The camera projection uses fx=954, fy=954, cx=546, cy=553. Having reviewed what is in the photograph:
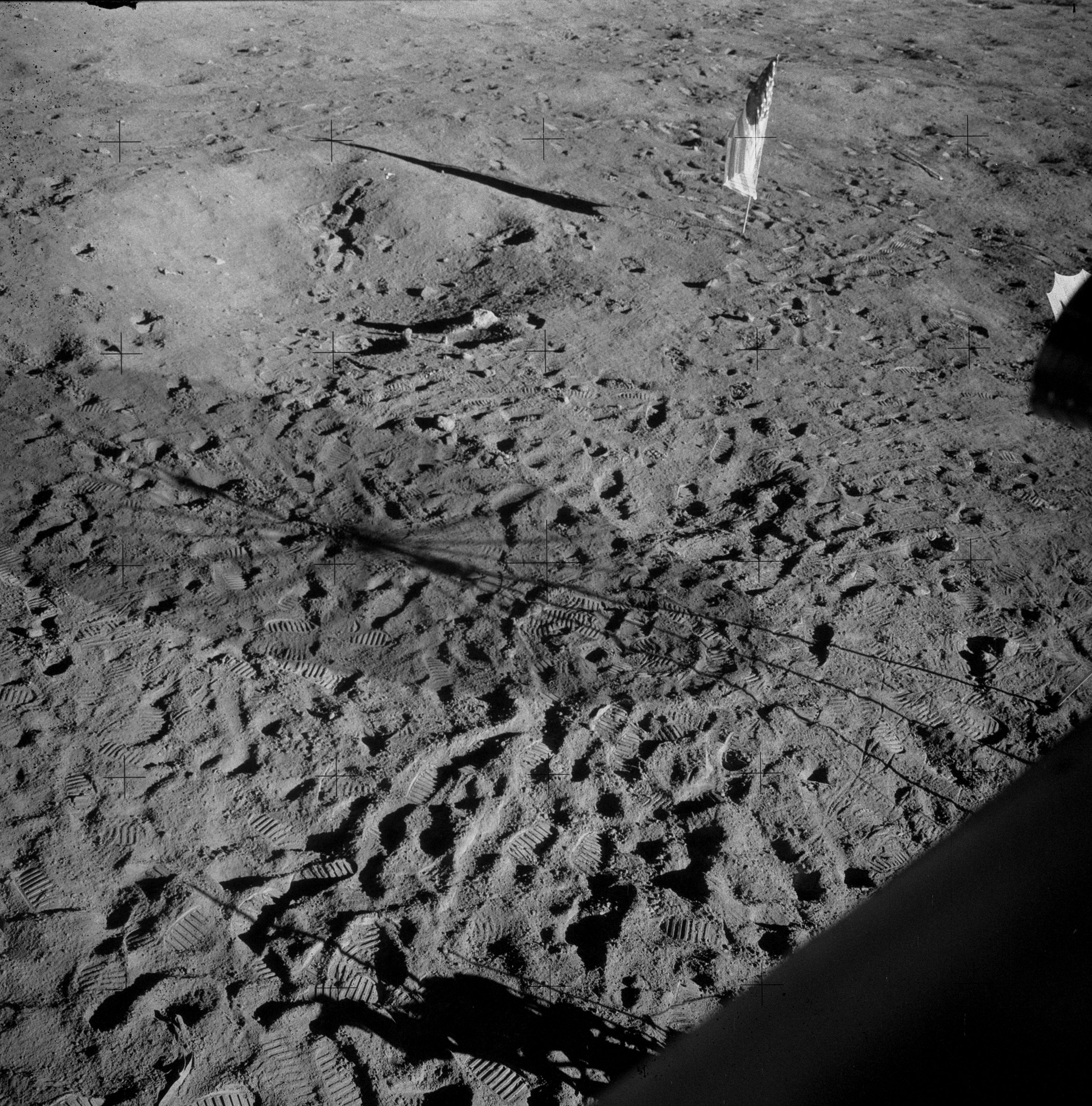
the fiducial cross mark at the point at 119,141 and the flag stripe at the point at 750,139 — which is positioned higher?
the flag stripe at the point at 750,139

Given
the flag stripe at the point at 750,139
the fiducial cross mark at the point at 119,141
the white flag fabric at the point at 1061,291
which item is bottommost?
the fiducial cross mark at the point at 119,141

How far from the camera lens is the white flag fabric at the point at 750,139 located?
6.33 meters

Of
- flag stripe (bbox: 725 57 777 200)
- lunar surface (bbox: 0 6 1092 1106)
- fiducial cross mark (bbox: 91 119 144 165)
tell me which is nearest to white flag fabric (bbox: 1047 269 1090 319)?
lunar surface (bbox: 0 6 1092 1106)

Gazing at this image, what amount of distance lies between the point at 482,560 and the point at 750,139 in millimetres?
3693

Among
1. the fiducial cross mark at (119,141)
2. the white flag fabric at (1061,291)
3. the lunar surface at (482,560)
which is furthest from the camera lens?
the fiducial cross mark at (119,141)

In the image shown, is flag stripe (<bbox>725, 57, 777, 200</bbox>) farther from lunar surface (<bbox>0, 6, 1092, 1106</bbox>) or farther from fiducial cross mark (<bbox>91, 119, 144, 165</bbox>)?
fiducial cross mark (<bbox>91, 119, 144, 165</bbox>)

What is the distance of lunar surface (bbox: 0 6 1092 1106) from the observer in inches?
132

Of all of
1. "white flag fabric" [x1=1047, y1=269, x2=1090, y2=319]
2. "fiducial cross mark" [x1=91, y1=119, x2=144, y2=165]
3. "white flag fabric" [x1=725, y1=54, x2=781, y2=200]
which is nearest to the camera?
"white flag fabric" [x1=1047, y1=269, x2=1090, y2=319]

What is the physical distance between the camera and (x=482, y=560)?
491 centimetres

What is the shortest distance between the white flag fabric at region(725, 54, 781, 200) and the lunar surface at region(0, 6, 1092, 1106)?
65 centimetres

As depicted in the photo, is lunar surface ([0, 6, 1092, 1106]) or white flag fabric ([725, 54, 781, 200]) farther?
white flag fabric ([725, 54, 781, 200])

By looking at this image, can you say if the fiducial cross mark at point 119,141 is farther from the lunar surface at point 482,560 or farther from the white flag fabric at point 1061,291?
the white flag fabric at point 1061,291

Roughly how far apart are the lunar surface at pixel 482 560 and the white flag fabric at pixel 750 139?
65cm

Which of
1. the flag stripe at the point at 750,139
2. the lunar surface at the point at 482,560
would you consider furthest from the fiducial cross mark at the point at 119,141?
the flag stripe at the point at 750,139
